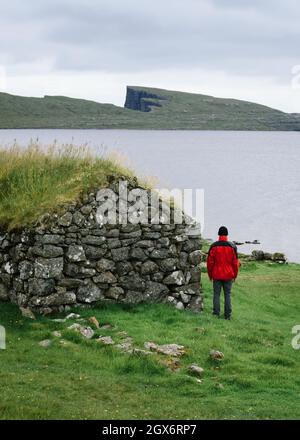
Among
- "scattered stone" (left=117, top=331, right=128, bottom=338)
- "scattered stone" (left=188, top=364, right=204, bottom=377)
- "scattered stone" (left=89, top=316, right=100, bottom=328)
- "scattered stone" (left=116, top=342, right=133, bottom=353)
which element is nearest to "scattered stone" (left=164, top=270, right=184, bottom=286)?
"scattered stone" (left=89, top=316, right=100, bottom=328)

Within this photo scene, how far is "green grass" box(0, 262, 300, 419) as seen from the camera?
1178 cm

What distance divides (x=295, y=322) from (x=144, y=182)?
6.99 meters

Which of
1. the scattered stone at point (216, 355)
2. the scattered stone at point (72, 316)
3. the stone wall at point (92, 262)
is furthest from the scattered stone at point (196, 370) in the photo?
the stone wall at point (92, 262)

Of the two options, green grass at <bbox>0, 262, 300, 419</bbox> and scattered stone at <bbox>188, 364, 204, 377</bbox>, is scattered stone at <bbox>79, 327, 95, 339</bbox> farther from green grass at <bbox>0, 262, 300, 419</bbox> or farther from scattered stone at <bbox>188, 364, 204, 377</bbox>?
scattered stone at <bbox>188, 364, 204, 377</bbox>

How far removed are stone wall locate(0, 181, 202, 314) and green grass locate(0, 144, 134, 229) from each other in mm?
367

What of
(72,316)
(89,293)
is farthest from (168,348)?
(89,293)

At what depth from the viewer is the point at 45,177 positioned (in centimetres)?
1906

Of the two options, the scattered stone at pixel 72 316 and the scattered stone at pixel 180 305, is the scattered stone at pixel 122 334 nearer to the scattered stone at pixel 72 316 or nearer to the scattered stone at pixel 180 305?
the scattered stone at pixel 72 316

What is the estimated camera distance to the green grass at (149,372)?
38.7 ft

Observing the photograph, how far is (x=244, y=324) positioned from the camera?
18625 mm

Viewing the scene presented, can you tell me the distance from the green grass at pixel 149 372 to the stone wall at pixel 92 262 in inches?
22.6
